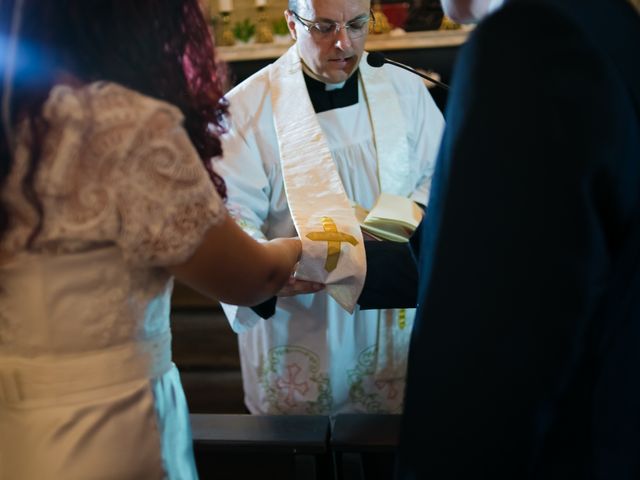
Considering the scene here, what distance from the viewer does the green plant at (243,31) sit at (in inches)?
195

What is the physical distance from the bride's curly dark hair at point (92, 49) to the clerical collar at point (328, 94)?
114 centimetres

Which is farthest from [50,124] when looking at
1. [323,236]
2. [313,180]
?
[313,180]

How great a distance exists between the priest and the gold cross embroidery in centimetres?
16

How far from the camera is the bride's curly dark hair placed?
2.88 feet

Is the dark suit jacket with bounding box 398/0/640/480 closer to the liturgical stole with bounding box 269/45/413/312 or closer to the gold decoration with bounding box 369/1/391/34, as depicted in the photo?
the liturgical stole with bounding box 269/45/413/312

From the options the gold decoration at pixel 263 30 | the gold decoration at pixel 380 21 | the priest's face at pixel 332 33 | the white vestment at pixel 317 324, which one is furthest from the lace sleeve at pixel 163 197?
the gold decoration at pixel 263 30

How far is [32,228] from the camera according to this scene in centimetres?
92

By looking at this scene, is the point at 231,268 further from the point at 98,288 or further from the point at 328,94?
the point at 328,94

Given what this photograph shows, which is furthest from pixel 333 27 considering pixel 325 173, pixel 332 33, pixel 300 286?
pixel 300 286

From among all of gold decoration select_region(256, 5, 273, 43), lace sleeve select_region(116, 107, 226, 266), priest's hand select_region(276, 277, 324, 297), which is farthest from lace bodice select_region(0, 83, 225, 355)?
gold decoration select_region(256, 5, 273, 43)

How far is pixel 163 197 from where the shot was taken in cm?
91

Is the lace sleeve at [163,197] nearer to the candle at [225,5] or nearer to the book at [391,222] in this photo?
the book at [391,222]

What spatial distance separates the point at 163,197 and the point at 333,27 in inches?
50.1

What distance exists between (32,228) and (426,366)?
578 mm
